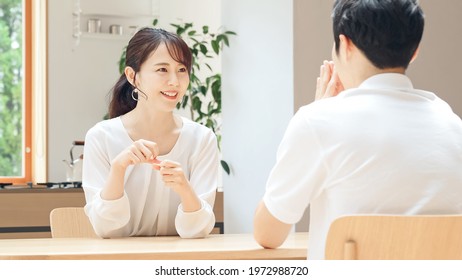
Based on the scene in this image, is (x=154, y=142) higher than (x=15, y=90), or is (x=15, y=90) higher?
(x=15, y=90)

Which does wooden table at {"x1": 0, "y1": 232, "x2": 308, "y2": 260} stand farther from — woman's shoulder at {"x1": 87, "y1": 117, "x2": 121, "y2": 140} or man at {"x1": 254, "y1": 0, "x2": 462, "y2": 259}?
woman's shoulder at {"x1": 87, "y1": 117, "x2": 121, "y2": 140}

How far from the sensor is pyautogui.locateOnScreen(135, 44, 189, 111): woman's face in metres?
2.56

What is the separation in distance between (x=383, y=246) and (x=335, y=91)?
0.55 meters

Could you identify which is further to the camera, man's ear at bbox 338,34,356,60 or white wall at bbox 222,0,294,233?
white wall at bbox 222,0,294,233

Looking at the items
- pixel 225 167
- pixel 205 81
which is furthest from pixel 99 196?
pixel 205 81

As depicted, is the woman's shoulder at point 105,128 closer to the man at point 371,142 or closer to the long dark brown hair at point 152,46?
the long dark brown hair at point 152,46

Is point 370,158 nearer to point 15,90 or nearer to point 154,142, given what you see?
point 154,142

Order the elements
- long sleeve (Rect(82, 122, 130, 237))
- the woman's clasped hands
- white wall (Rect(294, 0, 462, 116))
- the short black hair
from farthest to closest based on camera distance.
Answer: white wall (Rect(294, 0, 462, 116)) < long sleeve (Rect(82, 122, 130, 237)) < the woman's clasped hands < the short black hair

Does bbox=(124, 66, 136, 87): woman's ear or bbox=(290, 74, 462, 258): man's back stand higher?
bbox=(124, 66, 136, 87): woman's ear

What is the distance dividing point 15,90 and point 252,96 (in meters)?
3.44

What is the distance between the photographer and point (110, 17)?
24.0 feet

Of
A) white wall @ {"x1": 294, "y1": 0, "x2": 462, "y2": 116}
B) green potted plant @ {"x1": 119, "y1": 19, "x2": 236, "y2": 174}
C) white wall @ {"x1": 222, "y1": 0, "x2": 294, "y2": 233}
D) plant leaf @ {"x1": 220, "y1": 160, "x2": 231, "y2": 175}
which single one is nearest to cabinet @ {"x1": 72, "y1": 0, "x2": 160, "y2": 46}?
green potted plant @ {"x1": 119, "y1": 19, "x2": 236, "y2": 174}

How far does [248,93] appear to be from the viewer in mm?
4523
